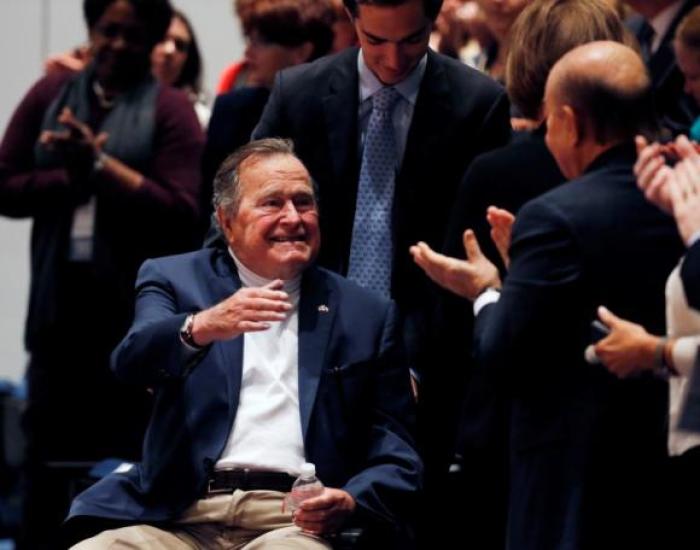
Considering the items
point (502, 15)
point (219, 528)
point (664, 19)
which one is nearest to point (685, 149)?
point (219, 528)

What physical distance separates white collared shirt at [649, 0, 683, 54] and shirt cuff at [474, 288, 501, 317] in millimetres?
1259

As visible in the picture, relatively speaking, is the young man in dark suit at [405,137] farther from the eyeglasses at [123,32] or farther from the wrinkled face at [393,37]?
the eyeglasses at [123,32]

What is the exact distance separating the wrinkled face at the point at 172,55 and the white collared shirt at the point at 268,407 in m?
2.66

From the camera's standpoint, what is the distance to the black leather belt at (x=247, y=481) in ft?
12.6

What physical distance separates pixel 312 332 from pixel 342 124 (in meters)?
0.52

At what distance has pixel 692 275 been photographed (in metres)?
3.09

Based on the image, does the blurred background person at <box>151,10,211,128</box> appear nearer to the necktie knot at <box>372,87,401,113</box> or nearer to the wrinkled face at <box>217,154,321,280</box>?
the necktie knot at <box>372,87,401,113</box>

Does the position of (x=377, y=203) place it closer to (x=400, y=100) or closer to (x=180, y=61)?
(x=400, y=100)

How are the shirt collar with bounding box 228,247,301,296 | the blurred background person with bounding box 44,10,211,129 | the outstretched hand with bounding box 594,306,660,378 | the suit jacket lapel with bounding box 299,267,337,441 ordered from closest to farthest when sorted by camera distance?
the outstretched hand with bounding box 594,306,660,378
the suit jacket lapel with bounding box 299,267,337,441
the shirt collar with bounding box 228,247,301,296
the blurred background person with bounding box 44,10,211,129

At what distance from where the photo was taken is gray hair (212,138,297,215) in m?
4.02

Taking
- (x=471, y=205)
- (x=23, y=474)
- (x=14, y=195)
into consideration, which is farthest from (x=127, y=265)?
(x=471, y=205)

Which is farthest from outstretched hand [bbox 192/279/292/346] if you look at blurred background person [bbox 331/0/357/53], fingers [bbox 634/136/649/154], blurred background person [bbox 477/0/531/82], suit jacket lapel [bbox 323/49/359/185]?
blurred background person [bbox 331/0/357/53]

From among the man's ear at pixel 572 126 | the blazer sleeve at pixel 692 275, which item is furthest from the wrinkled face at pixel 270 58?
the blazer sleeve at pixel 692 275

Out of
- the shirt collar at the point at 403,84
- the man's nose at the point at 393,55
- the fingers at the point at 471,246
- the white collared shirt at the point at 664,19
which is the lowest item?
the fingers at the point at 471,246
